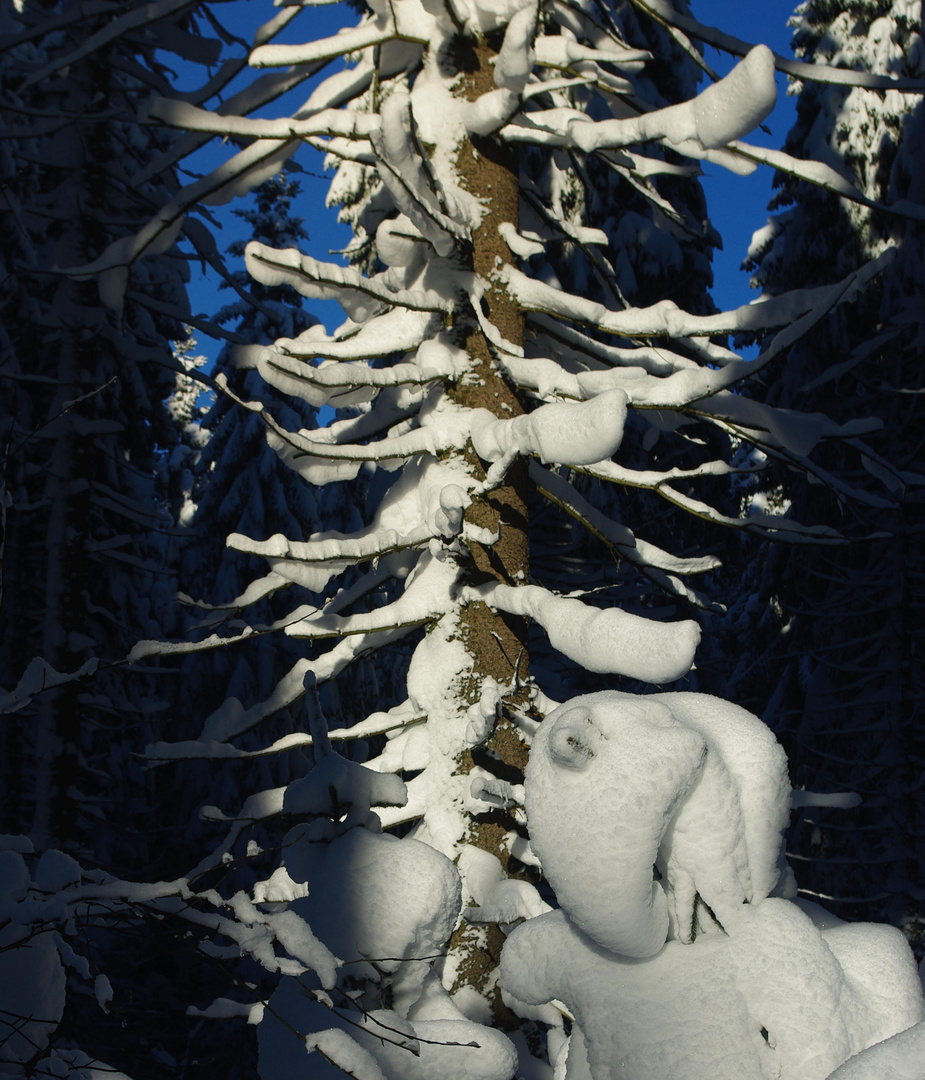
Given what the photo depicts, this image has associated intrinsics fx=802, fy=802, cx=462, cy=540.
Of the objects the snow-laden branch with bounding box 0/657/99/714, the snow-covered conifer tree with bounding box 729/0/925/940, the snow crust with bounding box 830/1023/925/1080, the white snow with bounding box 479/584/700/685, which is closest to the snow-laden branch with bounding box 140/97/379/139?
the white snow with bounding box 479/584/700/685

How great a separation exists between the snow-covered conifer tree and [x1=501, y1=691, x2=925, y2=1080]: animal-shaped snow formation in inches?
300

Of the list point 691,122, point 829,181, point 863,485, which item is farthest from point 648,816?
point 863,485

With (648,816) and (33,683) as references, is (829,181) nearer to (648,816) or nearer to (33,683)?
(648,816)

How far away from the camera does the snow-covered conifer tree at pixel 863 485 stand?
9.27m

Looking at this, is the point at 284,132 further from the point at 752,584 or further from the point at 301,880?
the point at 752,584

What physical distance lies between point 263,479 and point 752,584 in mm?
9900

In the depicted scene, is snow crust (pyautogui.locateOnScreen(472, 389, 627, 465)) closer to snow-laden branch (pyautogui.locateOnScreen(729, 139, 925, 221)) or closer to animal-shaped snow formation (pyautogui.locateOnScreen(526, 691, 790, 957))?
animal-shaped snow formation (pyautogui.locateOnScreen(526, 691, 790, 957))

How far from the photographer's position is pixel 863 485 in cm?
1037

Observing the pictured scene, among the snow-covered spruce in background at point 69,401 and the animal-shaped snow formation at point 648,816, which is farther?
the snow-covered spruce in background at point 69,401

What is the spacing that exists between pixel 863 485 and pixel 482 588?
8634 mm

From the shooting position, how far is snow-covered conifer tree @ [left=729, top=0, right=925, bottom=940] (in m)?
9.27

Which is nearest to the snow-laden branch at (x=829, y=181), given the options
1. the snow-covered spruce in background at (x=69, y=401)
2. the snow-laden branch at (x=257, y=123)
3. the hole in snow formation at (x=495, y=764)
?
the snow-laden branch at (x=257, y=123)

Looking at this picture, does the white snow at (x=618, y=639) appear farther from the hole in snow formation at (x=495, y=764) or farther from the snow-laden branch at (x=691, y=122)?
the snow-laden branch at (x=691, y=122)

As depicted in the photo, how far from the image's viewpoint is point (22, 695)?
2.54 metres
